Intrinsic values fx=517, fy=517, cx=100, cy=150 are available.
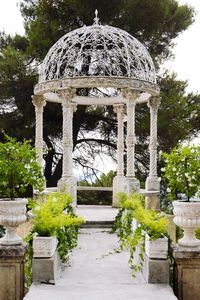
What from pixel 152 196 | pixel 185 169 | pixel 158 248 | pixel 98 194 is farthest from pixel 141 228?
pixel 98 194

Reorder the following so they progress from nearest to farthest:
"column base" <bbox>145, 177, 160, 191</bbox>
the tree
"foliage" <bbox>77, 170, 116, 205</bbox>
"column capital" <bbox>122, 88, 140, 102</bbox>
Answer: "column capital" <bbox>122, 88, 140, 102</bbox>, "column base" <bbox>145, 177, 160, 191</bbox>, the tree, "foliage" <bbox>77, 170, 116, 205</bbox>

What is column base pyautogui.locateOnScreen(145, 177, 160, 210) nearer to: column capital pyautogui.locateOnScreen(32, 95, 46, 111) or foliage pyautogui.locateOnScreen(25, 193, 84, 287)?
column capital pyautogui.locateOnScreen(32, 95, 46, 111)

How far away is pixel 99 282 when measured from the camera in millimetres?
6996

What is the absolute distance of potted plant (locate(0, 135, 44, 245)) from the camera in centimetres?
692

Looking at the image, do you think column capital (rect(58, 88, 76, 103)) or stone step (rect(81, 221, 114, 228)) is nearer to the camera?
stone step (rect(81, 221, 114, 228))

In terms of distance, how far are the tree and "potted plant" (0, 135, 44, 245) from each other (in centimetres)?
1186

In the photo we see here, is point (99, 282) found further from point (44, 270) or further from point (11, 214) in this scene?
point (11, 214)

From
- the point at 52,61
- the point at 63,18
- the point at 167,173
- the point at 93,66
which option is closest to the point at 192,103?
the point at 93,66

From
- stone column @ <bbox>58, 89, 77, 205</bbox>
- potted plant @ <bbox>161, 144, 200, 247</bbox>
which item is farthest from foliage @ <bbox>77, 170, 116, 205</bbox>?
potted plant @ <bbox>161, 144, 200, 247</bbox>

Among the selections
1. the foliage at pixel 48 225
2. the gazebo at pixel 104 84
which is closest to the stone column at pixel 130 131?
the gazebo at pixel 104 84

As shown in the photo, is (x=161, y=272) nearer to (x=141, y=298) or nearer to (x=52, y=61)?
(x=141, y=298)

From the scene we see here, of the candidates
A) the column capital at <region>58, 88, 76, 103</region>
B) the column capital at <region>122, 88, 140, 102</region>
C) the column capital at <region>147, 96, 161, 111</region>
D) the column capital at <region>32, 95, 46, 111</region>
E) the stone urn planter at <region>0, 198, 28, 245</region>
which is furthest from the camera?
the column capital at <region>147, 96, 161, 111</region>

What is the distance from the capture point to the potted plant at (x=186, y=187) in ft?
22.4

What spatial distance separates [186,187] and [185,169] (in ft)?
0.83
